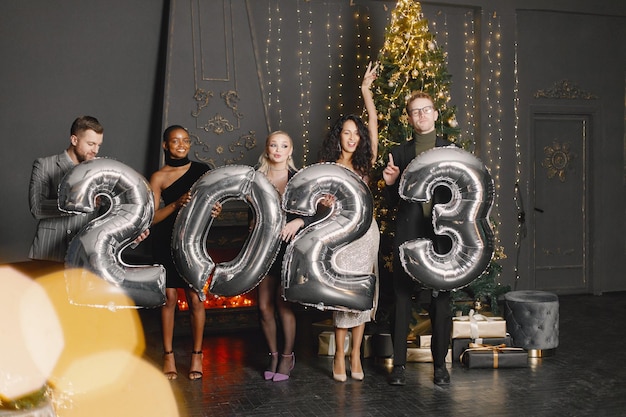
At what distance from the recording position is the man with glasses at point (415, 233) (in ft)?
14.8

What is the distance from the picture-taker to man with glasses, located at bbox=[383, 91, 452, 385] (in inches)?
178

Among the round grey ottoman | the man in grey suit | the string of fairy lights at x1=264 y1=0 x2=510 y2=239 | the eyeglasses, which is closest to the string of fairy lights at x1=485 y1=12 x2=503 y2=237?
the string of fairy lights at x1=264 y1=0 x2=510 y2=239

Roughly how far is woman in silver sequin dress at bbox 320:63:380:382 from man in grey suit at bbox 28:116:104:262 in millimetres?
1527

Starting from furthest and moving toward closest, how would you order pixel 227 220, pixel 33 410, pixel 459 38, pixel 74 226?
1. pixel 459 38
2. pixel 227 220
3. pixel 74 226
4. pixel 33 410

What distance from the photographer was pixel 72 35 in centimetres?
636

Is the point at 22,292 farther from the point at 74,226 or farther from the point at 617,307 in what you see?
the point at 617,307

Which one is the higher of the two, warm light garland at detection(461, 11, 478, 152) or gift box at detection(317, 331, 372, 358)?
warm light garland at detection(461, 11, 478, 152)

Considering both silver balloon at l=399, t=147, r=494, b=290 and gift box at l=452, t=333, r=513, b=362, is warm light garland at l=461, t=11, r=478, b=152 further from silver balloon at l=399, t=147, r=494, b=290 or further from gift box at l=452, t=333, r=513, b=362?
silver balloon at l=399, t=147, r=494, b=290

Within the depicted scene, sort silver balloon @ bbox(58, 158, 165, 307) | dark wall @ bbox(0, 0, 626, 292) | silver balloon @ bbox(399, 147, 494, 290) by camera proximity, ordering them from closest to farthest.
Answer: silver balloon @ bbox(58, 158, 165, 307) < silver balloon @ bbox(399, 147, 494, 290) < dark wall @ bbox(0, 0, 626, 292)

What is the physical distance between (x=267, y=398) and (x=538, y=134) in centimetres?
491

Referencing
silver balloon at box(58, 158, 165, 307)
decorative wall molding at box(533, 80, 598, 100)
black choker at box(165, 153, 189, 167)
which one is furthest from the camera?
decorative wall molding at box(533, 80, 598, 100)

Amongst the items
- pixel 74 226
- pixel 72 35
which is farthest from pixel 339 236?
pixel 72 35

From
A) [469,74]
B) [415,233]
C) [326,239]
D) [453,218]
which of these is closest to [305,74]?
[469,74]

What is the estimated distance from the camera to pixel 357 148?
4695 mm
